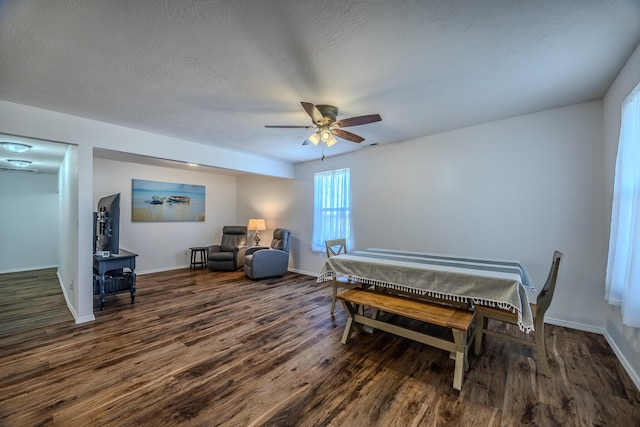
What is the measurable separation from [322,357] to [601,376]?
2.19 m

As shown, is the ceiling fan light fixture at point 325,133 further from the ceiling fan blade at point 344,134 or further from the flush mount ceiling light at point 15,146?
the flush mount ceiling light at point 15,146

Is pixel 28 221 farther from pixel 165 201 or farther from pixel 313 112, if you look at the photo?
pixel 313 112

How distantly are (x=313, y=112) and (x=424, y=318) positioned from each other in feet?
6.64

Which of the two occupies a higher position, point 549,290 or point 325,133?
point 325,133

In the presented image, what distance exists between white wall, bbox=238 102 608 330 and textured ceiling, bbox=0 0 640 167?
1.38 feet

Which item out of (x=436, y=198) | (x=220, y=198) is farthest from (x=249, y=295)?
(x=220, y=198)

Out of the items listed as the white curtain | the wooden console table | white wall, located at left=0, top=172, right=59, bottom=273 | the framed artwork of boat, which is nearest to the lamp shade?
the framed artwork of boat

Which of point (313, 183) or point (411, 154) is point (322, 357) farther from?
point (313, 183)

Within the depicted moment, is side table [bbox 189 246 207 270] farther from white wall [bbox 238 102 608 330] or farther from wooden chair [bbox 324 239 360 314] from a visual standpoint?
white wall [bbox 238 102 608 330]

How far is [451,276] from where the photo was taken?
2.09 meters

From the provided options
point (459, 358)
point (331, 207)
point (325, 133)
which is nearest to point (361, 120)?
point (325, 133)

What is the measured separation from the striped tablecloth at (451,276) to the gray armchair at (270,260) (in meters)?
2.42

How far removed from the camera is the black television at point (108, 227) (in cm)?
334

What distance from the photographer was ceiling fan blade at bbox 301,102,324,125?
6.95ft
